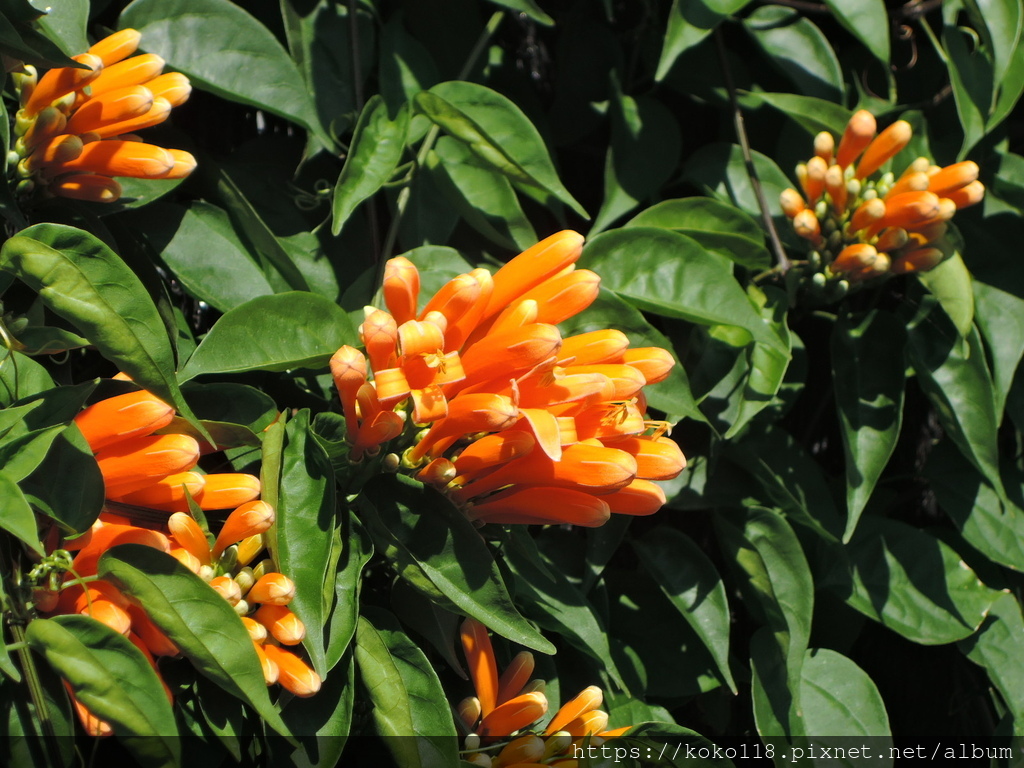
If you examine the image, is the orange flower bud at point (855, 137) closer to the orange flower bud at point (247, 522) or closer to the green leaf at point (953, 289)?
the green leaf at point (953, 289)

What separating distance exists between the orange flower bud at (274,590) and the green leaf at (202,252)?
1.41ft

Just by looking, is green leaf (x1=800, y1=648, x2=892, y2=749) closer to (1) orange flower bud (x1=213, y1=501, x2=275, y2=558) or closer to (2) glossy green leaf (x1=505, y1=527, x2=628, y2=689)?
(2) glossy green leaf (x1=505, y1=527, x2=628, y2=689)

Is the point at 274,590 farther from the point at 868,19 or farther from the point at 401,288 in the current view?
the point at 868,19

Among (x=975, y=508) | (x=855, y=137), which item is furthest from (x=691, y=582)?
(x=855, y=137)

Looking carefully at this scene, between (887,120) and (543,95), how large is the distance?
669 millimetres

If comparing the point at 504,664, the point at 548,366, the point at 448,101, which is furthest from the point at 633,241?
the point at 504,664

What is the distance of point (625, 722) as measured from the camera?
137 centimetres

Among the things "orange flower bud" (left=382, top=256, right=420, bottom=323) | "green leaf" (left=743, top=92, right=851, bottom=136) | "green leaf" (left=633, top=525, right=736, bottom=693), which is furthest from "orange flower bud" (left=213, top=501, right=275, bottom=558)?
"green leaf" (left=743, top=92, right=851, bottom=136)

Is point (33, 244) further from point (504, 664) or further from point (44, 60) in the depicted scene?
point (504, 664)

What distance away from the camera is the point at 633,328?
1.21 metres

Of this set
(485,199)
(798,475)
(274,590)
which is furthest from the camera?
(798,475)

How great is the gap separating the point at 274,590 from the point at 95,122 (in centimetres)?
57

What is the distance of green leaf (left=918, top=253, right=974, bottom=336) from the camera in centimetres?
145

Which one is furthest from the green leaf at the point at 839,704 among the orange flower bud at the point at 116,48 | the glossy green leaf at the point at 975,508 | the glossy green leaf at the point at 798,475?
the orange flower bud at the point at 116,48
